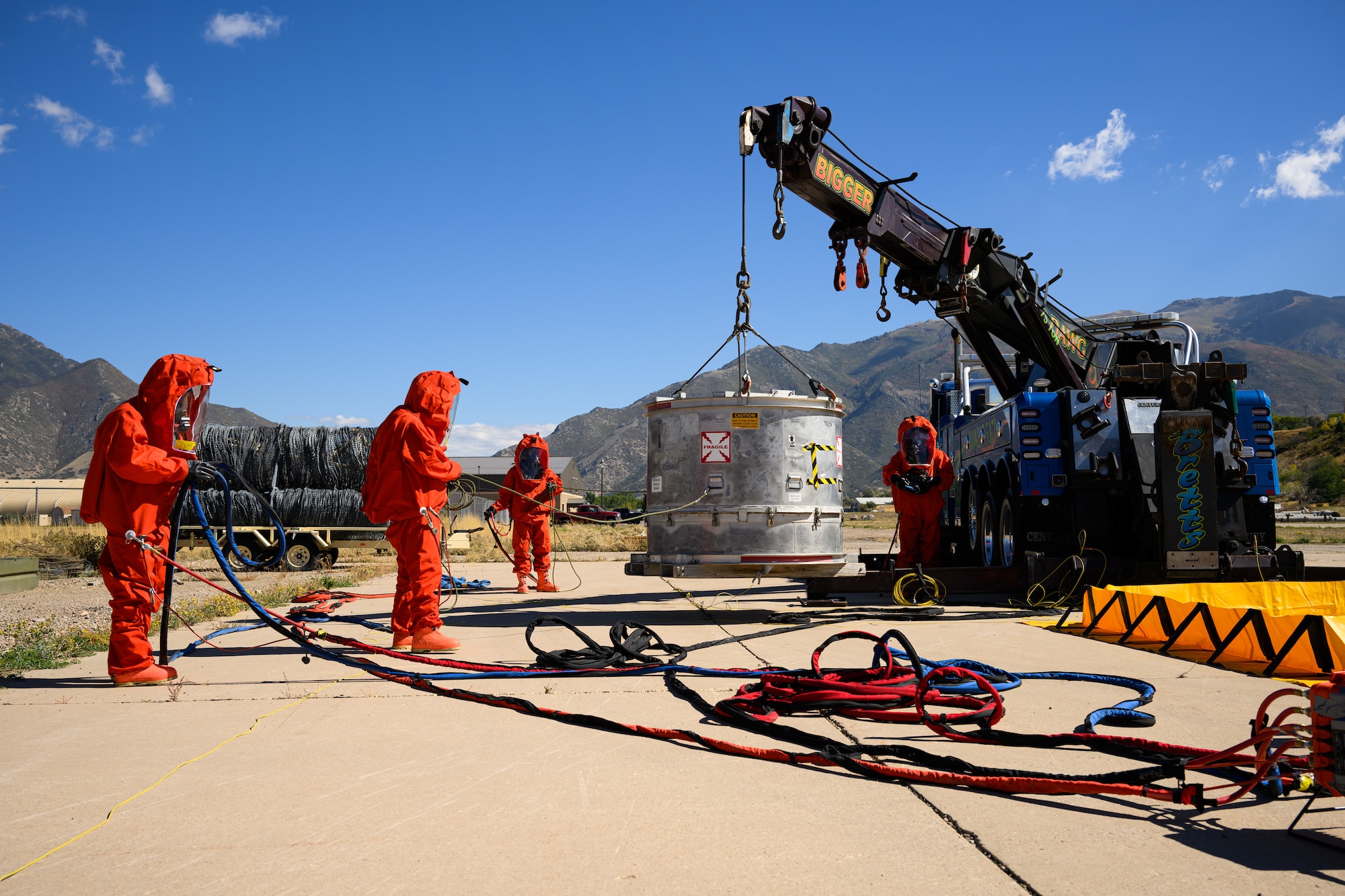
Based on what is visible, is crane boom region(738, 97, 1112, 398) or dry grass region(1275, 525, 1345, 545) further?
dry grass region(1275, 525, 1345, 545)

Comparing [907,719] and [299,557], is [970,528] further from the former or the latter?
[299,557]

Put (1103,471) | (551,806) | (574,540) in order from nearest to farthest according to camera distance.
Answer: (551,806)
(1103,471)
(574,540)

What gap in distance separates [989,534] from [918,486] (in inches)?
60.9

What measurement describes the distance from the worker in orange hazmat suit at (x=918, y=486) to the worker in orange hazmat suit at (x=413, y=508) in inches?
226

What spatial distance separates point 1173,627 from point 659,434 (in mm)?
4648

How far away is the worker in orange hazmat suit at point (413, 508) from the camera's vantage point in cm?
676

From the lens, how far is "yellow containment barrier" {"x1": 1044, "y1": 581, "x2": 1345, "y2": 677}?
5.65m

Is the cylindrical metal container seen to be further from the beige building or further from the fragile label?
the beige building

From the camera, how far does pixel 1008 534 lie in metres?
10.9

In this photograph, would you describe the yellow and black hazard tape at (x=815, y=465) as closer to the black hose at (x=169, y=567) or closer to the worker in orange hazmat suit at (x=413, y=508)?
the worker in orange hazmat suit at (x=413, y=508)

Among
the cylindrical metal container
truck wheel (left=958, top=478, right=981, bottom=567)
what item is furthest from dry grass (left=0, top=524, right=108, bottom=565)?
truck wheel (left=958, top=478, right=981, bottom=567)

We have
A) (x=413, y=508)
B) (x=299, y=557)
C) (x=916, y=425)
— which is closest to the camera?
(x=413, y=508)

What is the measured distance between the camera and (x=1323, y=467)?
54844 millimetres

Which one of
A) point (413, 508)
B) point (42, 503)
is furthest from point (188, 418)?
point (42, 503)
